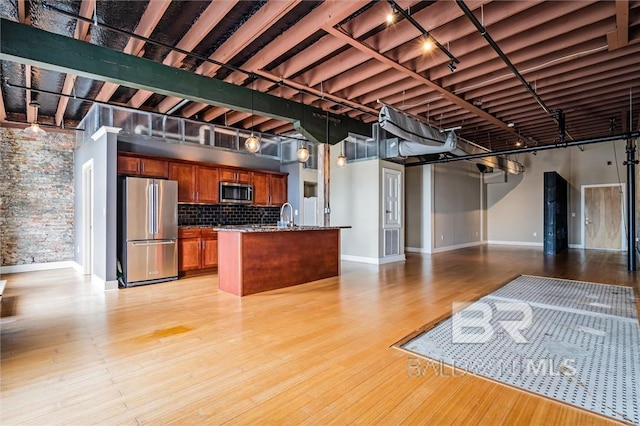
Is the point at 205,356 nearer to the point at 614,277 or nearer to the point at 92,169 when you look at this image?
the point at 92,169

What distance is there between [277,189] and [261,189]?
18.7 inches

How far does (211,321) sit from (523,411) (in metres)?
2.90

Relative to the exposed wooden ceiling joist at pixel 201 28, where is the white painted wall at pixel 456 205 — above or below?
below

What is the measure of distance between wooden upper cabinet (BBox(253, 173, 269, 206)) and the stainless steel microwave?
158 mm

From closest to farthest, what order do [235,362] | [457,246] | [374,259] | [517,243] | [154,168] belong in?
[235,362] → [154,168] → [374,259] → [457,246] → [517,243]

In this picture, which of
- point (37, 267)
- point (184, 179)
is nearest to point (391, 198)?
point (184, 179)

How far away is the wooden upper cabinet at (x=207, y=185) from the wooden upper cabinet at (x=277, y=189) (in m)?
1.43

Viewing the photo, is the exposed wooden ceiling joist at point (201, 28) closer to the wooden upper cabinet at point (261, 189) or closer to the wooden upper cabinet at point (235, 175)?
the wooden upper cabinet at point (235, 175)

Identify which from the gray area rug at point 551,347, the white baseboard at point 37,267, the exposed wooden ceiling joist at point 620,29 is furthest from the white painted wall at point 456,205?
the white baseboard at point 37,267

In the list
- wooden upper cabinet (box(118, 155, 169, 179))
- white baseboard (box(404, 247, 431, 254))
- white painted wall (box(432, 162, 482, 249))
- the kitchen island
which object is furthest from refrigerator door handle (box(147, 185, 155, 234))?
white painted wall (box(432, 162, 482, 249))

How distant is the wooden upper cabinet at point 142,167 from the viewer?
5641 millimetres

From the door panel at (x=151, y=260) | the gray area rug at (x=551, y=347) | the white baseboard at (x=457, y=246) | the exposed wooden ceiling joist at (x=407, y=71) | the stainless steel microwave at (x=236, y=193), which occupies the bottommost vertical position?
the gray area rug at (x=551, y=347)

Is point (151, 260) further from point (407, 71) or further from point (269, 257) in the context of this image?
point (407, 71)

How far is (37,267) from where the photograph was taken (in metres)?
6.84
